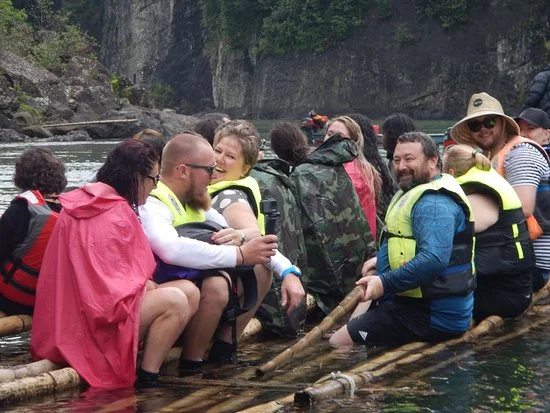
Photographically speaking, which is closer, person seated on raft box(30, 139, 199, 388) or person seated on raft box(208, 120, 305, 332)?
person seated on raft box(30, 139, 199, 388)

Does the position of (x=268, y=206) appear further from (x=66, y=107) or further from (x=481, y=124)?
(x=66, y=107)

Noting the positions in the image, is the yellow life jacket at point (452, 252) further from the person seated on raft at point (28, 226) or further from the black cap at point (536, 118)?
the black cap at point (536, 118)

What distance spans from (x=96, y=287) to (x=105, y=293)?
52mm

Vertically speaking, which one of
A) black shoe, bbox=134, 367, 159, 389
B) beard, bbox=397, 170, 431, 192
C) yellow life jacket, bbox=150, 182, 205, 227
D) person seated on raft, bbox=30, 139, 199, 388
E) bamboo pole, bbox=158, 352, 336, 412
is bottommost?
bamboo pole, bbox=158, 352, 336, 412

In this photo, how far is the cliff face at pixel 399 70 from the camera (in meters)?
78.5

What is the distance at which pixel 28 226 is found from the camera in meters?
6.70

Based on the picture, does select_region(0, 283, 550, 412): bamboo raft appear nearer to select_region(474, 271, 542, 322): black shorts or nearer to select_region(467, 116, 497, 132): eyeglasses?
select_region(474, 271, 542, 322): black shorts

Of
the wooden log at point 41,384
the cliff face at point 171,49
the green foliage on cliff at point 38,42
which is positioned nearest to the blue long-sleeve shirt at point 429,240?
the wooden log at point 41,384

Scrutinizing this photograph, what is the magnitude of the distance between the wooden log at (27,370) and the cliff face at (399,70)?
71.9 meters

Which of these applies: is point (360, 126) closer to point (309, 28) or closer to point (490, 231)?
point (490, 231)

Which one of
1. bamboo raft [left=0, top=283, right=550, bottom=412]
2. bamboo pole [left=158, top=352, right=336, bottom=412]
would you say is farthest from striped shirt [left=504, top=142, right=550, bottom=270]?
bamboo pole [left=158, top=352, right=336, bottom=412]

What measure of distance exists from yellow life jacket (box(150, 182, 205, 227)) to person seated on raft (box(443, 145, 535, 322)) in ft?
5.54

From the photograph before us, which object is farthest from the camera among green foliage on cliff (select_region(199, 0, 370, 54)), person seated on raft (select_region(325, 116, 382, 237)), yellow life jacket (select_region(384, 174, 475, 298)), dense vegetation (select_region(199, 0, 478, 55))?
green foliage on cliff (select_region(199, 0, 370, 54))

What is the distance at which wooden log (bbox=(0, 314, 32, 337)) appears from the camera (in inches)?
263
